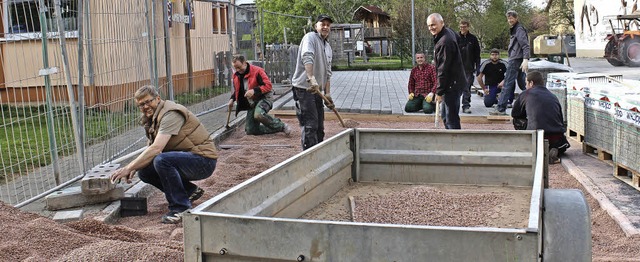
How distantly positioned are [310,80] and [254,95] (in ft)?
10.2

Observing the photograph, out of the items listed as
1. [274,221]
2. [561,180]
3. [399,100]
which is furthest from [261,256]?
[399,100]

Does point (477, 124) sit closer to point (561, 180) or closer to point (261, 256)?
point (561, 180)

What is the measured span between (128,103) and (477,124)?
6.24 m

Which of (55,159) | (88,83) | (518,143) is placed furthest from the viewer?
(88,83)

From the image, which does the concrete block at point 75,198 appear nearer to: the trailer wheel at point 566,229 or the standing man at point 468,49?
the trailer wheel at point 566,229

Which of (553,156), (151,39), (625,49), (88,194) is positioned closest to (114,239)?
(88,194)

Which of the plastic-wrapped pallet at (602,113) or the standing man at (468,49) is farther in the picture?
the standing man at (468,49)

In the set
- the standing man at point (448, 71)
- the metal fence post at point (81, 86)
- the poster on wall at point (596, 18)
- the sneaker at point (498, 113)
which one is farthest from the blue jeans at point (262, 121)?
the poster on wall at point (596, 18)

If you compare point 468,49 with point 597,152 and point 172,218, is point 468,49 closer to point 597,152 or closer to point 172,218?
point 597,152

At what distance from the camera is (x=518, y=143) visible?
18.5ft

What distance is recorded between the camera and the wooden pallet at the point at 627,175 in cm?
721

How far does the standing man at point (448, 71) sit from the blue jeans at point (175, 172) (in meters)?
3.64

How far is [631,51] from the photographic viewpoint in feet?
95.1

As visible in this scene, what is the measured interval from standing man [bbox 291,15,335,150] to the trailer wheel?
5.02 m
